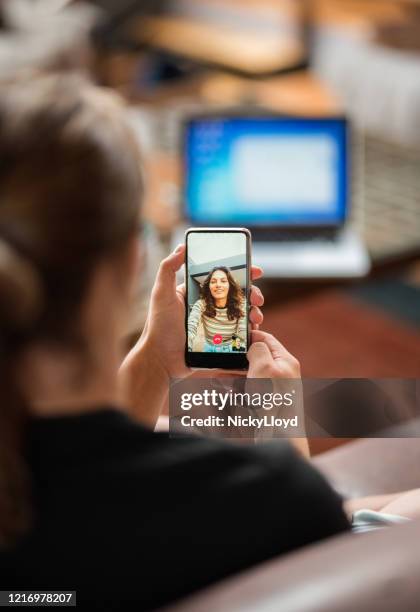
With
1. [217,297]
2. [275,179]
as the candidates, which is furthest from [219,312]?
[275,179]

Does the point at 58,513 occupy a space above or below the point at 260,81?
below

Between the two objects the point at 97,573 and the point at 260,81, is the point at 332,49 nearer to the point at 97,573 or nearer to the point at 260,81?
the point at 260,81

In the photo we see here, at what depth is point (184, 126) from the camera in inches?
86.7

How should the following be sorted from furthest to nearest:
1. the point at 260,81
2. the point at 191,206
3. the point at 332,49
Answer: the point at 332,49, the point at 260,81, the point at 191,206

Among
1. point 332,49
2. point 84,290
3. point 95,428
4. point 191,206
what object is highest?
point 332,49

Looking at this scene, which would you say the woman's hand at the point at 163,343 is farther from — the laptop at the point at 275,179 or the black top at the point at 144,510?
the laptop at the point at 275,179

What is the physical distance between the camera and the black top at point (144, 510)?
2.26 feet

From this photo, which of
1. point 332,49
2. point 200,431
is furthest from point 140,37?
point 200,431

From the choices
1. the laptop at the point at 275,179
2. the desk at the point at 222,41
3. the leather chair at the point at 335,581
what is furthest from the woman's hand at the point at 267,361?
the desk at the point at 222,41

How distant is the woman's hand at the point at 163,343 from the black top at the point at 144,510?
10 cm

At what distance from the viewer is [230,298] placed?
2.69ft

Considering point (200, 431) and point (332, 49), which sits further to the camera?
point (332, 49)

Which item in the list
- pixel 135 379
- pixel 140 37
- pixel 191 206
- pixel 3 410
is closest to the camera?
pixel 3 410

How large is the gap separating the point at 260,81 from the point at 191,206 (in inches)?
91.8
